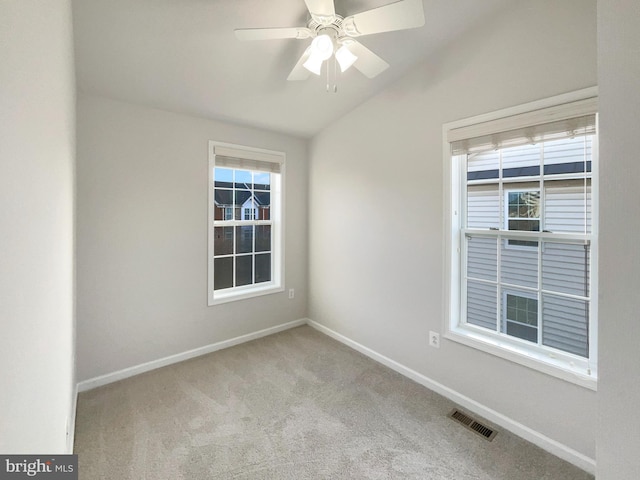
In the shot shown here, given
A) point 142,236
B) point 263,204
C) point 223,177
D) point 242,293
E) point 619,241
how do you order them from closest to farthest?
point 619,241 < point 142,236 < point 223,177 < point 242,293 < point 263,204

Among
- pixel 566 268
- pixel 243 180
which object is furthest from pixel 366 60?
pixel 243 180

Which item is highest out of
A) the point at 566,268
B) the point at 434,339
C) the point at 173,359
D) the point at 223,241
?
the point at 223,241

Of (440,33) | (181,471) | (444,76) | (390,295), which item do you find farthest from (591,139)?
(181,471)

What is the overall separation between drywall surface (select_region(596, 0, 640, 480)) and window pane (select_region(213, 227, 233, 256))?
3.02 m

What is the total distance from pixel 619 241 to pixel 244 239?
3098mm

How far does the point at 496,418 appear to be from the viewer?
2064 millimetres

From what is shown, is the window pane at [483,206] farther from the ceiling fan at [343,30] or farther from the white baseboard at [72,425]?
the white baseboard at [72,425]

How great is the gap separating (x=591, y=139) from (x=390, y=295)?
182cm

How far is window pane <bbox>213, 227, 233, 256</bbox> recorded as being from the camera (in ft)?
10.5

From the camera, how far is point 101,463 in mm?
1708

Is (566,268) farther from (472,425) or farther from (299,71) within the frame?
(299,71)

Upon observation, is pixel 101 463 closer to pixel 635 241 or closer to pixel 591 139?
pixel 635 241

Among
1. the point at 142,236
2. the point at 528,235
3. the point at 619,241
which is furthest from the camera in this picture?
the point at 142,236

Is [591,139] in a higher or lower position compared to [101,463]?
higher
